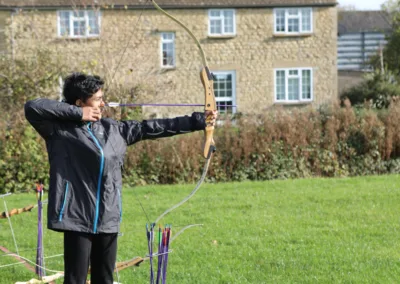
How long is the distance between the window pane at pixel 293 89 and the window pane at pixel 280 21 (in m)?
1.64

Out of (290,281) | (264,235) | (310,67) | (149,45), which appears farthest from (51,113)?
(310,67)

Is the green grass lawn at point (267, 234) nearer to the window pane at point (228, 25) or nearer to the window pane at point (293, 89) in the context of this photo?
the window pane at point (293, 89)

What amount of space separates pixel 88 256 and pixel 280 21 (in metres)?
19.0

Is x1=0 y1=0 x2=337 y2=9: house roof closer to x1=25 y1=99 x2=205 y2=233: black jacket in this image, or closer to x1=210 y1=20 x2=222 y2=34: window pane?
x1=210 y1=20 x2=222 y2=34: window pane

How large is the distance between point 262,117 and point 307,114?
0.81 m

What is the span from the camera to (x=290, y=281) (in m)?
4.62

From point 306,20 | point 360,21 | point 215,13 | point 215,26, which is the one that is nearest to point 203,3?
point 215,13

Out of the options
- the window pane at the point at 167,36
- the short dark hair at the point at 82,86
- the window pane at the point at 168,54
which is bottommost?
the short dark hair at the point at 82,86

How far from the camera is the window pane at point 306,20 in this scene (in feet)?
70.5

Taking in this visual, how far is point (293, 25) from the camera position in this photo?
70.9ft

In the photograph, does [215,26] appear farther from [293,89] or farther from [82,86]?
[82,86]

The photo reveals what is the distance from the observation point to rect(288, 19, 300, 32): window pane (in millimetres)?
21609

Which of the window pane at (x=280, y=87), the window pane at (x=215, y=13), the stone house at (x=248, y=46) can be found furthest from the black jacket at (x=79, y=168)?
the window pane at (x=280, y=87)

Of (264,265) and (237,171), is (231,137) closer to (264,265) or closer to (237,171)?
(237,171)
